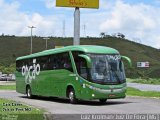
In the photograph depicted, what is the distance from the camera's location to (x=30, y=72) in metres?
33.9

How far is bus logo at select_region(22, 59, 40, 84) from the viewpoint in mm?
32594

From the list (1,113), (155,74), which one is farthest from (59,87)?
(155,74)

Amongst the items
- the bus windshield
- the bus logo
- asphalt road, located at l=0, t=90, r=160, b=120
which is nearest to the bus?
the bus windshield

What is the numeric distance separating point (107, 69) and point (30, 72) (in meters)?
9.80

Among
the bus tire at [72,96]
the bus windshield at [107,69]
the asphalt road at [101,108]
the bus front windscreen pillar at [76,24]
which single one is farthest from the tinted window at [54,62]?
the bus front windscreen pillar at [76,24]

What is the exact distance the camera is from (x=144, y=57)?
143875 millimetres

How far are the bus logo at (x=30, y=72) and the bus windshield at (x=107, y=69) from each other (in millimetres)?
7566

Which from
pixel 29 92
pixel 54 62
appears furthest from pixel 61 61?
pixel 29 92

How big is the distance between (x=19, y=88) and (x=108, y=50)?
1248 cm

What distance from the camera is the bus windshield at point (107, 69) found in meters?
25.3

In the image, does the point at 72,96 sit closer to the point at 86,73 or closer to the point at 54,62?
the point at 86,73

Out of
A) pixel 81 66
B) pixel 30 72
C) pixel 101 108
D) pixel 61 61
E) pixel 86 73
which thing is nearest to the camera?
pixel 101 108

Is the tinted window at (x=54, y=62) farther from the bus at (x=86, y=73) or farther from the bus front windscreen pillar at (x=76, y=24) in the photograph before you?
the bus front windscreen pillar at (x=76, y=24)

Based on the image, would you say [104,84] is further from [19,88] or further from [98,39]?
[98,39]
